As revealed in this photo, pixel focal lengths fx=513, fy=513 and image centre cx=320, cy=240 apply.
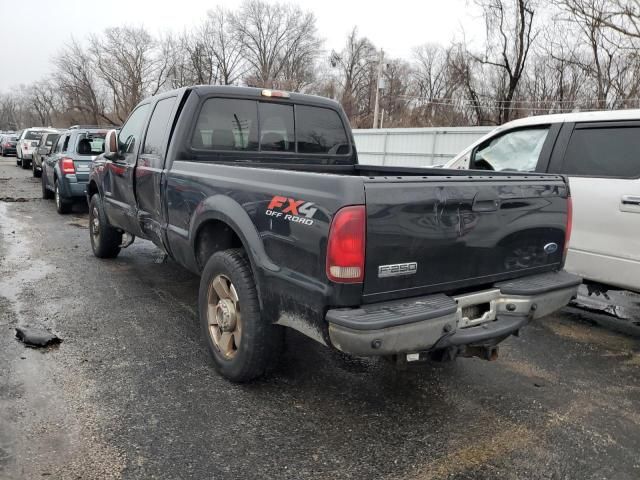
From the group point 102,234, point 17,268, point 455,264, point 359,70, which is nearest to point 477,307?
point 455,264

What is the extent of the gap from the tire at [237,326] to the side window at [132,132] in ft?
7.43

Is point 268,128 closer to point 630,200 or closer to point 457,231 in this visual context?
point 457,231

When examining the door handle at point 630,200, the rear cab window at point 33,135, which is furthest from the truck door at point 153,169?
the rear cab window at point 33,135

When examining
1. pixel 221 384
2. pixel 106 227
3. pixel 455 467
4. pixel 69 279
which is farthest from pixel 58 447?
pixel 106 227

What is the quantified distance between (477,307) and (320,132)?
2.56 meters

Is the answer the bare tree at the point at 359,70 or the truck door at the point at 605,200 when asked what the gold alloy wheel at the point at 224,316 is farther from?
the bare tree at the point at 359,70

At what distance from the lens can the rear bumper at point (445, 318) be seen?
247cm

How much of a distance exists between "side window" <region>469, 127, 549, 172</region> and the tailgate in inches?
68.3

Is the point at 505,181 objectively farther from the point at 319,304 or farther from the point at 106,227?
the point at 106,227

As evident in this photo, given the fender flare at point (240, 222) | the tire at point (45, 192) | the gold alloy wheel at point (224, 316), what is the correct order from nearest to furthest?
1. the fender flare at point (240, 222)
2. the gold alloy wheel at point (224, 316)
3. the tire at point (45, 192)

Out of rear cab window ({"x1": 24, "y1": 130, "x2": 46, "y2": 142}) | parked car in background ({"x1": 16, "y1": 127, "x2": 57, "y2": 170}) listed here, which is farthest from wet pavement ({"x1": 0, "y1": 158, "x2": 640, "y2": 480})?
rear cab window ({"x1": 24, "y1": 130, "x2": 46, "y2": 142})

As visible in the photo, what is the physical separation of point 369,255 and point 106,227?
5018 mm

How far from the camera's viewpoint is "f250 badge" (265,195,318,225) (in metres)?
2.62

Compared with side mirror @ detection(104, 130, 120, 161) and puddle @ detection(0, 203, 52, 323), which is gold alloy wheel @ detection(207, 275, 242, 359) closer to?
puddle @ detection(0, 203, 52, 323)
